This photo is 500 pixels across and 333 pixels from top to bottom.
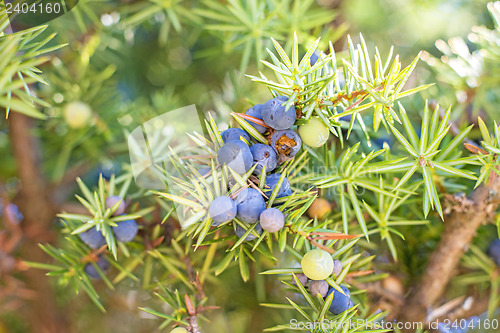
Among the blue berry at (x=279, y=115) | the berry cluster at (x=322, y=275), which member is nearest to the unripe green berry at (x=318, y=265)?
the berry cluster at (x=322, y=275)

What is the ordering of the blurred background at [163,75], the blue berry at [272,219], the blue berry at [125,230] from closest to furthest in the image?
the blue berry at [272,219]
the blue berry at [125,230]
the blurred background at [163,75]

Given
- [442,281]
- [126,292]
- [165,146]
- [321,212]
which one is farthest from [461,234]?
[126,292]

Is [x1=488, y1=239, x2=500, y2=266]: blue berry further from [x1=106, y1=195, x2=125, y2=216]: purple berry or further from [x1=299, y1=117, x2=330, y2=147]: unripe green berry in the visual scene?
[x1=106, y1=195, x2=125, y2=216]: purple berry

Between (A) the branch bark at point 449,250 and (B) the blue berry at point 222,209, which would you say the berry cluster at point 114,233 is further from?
(A) the branch bark at point 449,250

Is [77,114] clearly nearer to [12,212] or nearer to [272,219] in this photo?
[12,212]

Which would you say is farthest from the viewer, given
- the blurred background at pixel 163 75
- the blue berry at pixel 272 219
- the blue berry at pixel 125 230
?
the blurred background at pixel 163 75

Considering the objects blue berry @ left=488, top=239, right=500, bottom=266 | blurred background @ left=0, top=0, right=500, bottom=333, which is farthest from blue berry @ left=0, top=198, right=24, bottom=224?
blue berry @ left=488, top=239, right=500, bottom=266

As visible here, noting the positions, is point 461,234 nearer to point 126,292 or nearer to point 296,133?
point 296,133

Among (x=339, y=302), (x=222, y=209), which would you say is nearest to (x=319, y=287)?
(x=339, y=302)
